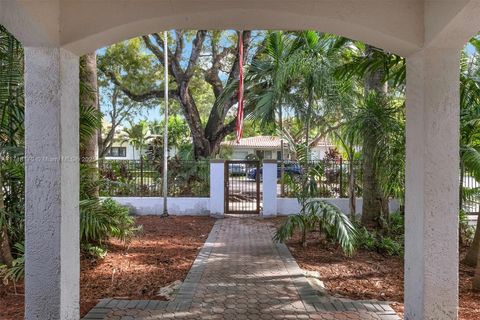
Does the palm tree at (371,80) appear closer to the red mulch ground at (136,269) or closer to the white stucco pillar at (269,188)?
the white stucco pillar at (269,188)

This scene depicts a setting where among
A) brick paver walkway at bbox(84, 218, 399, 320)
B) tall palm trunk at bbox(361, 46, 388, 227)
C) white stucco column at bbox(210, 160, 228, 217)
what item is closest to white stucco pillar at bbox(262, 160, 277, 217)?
white stucco column at bbox(210, 160, 228, 217)

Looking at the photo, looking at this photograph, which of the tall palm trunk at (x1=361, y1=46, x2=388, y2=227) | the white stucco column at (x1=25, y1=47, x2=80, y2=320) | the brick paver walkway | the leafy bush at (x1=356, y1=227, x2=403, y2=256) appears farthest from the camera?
the tall palm trunk at (x1=361, y1=46, x2=388, y2=227)

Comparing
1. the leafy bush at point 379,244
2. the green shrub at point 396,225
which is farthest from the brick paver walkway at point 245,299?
the green shrub at point 396,225

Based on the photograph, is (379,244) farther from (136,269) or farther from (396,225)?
(136,269)

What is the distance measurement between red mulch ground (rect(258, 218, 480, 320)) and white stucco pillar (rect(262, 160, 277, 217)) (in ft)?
12.2

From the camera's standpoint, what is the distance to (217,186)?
12.1 meters

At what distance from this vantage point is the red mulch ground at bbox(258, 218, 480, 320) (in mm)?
4885

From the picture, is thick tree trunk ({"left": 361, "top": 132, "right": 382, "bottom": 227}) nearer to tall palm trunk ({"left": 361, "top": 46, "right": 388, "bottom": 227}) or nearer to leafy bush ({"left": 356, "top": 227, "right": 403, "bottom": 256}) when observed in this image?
tall palm trunk ({"left": 361, "top": 46, "right": 388, "bottom": 227})

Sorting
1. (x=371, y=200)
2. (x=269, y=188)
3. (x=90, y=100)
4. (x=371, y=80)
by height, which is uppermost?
(x=371, y=80)

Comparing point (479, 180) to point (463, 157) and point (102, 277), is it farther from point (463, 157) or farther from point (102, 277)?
point (102, 277)

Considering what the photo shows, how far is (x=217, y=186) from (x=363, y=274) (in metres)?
6.64

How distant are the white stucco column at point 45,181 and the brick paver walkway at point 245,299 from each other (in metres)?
0.78

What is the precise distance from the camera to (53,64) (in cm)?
341

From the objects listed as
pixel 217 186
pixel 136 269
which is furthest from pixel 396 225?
A: pixel 136 269
